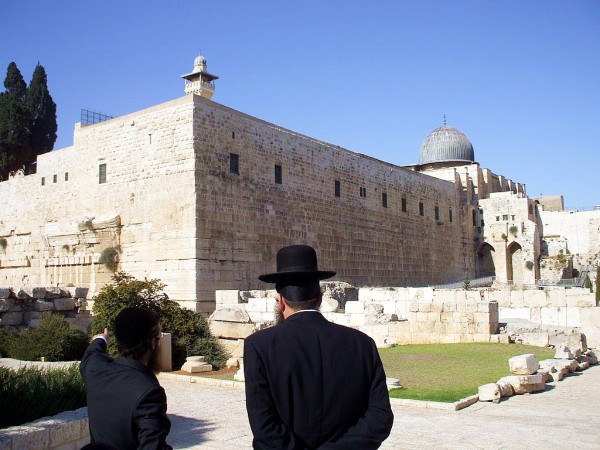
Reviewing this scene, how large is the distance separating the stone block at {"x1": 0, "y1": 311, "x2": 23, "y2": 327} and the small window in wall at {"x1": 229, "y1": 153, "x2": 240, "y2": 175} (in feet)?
22.0

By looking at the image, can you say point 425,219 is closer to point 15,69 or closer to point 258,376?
point 15,69

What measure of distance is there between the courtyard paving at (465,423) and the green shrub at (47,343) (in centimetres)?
243

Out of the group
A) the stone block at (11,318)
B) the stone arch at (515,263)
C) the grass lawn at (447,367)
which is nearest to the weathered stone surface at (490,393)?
the grass lawn at (447,367)

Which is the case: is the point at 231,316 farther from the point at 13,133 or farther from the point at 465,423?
the point at 13,133

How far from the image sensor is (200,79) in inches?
1180

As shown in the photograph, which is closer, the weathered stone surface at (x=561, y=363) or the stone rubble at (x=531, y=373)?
the stone rubble at (x=531, y=373)

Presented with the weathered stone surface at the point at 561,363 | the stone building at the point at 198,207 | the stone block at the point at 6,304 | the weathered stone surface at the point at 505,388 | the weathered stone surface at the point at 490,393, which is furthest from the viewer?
the stone building at the point at 198,207

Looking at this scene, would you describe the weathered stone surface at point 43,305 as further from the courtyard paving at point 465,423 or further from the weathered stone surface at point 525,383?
the weathered stone surface at point 525,383

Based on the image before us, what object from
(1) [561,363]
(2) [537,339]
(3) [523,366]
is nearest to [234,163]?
(2) [537,339]

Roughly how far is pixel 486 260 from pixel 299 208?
20.2 metres

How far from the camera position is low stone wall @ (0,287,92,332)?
11.2 meters

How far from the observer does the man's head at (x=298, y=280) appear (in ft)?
8.05

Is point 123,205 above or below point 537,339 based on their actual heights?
above

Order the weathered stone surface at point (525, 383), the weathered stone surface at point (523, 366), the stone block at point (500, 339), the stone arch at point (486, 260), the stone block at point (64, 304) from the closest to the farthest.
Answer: the weathered stone surface at point (525, 383)
the weathered stone surface at point (523, 366)
the stone block at point (500, 339)
the stone block at point (64, 304)
the stone arch at point (486, 260)
